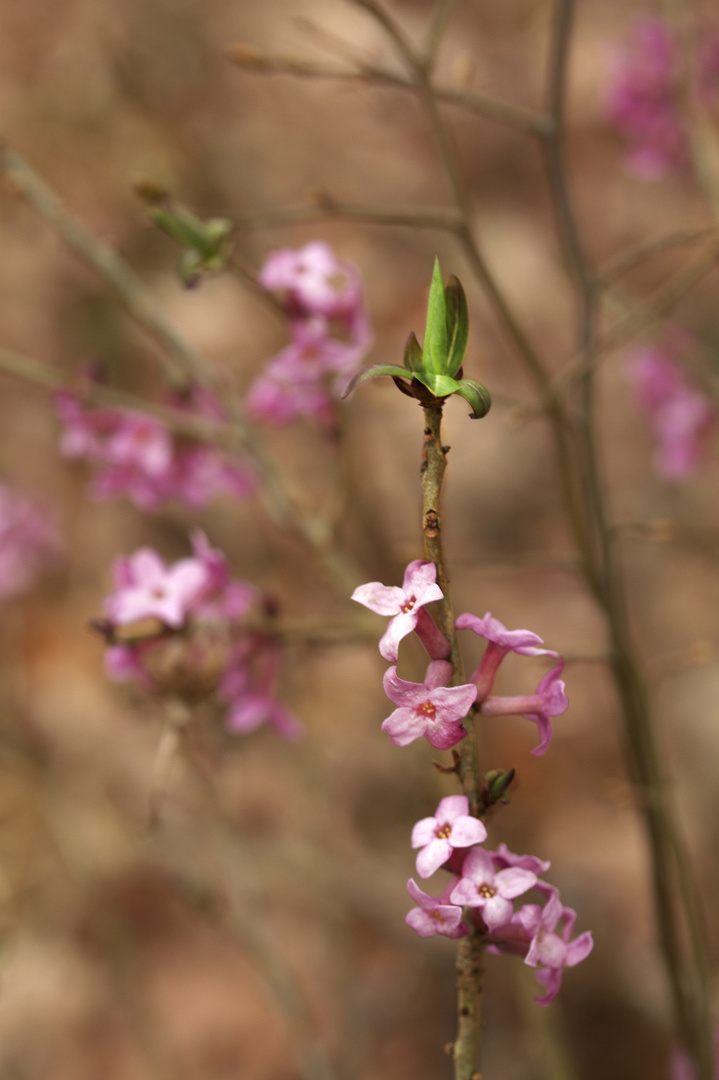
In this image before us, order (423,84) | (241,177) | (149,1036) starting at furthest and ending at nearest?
1. (241,177)
2. (149,1036)
3. (423,84)

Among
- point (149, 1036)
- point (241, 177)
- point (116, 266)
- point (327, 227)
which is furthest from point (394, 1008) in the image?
point (241, 177)

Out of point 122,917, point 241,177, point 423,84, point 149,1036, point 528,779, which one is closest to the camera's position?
point 423,84

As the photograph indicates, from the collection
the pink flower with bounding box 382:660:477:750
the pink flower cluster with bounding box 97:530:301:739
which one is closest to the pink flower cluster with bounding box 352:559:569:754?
the pink flower with bounding box 382:660:477:750

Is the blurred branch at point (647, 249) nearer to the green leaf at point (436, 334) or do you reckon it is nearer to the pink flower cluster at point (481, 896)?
the green leaf at point (436, 334)

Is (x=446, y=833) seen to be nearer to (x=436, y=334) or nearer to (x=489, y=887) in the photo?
(x=489, y=887)

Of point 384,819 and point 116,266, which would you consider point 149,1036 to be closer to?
point 384,819

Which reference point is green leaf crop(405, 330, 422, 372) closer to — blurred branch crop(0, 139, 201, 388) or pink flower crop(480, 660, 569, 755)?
pink flower crop(480, 660, 569, 755)

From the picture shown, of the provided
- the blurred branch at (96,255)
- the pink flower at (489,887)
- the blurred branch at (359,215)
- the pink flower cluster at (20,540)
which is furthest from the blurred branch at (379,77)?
the pink flower cluster at (20,540)
